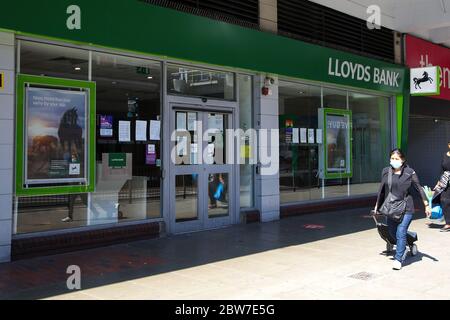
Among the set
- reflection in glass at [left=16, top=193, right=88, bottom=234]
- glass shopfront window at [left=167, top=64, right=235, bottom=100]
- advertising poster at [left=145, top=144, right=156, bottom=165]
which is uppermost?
glass shopfront window at [left=167, top=64, right=235, bottom=100]

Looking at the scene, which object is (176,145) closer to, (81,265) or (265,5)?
(81,265)

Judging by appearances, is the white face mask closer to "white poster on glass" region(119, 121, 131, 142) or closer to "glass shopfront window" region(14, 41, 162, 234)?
"glass shopfront window" region(14, 41, 162, 234)

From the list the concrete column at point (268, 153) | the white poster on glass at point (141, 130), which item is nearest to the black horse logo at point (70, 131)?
the white poster on glass at point (141, 130)

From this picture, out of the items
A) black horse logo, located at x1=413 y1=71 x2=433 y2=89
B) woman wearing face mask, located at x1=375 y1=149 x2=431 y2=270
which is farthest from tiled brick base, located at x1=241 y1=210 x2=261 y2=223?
black horse logo, located at x1=413 y1=71 x2=433 y2=89

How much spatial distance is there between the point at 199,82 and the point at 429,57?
8933mm

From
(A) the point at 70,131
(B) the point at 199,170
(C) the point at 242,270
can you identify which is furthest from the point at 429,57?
(A) the point at 70,131

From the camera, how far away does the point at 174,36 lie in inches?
311

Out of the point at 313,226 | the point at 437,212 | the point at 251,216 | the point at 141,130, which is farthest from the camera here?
the point at 437,212

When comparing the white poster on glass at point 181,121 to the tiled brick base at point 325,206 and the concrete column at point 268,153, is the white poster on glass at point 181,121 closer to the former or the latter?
the concrete column at point 268,153

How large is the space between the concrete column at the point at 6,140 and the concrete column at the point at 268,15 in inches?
203

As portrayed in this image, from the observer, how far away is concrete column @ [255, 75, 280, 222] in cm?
997

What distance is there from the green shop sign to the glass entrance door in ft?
3.59

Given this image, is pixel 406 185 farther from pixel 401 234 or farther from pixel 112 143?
pixel 112 143

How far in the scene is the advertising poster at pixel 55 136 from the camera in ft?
22.5
